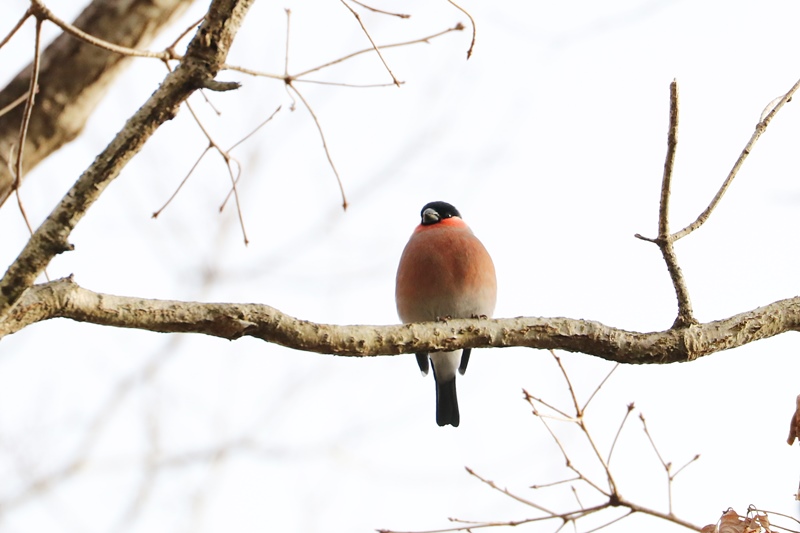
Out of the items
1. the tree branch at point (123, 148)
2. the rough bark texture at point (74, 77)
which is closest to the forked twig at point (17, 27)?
the tree branch at point (123, 148)

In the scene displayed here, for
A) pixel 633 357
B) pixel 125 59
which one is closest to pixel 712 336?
pixel 633 357

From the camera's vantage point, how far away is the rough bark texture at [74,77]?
327cm

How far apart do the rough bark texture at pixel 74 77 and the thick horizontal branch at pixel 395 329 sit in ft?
4.63

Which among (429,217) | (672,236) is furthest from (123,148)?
(429,217)

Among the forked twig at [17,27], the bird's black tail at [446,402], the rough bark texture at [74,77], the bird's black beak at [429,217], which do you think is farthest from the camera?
the bird's black beak at [429,217]

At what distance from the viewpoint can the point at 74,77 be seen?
10.8ft

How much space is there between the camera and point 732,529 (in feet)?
6.73

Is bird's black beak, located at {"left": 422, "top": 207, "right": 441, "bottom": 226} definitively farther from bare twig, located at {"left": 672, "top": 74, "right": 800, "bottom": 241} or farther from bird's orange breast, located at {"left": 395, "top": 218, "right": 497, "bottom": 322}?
bare twig, located at {"left": 672, "top": 74, "right": 800, "bottom": 241}

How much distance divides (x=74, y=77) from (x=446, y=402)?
276cm

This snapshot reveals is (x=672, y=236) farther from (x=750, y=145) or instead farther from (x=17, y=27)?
(x=17, y=27)

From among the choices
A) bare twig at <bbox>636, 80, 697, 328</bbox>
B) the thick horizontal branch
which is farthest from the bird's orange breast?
bare twig at <bbox>636, 80, 697, 328</bbox>

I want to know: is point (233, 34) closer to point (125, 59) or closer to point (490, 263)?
point (125, 59)

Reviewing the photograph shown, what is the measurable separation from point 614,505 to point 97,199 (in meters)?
1.69

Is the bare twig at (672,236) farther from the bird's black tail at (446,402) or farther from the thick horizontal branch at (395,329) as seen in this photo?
the bird's black tail at (446,402)
